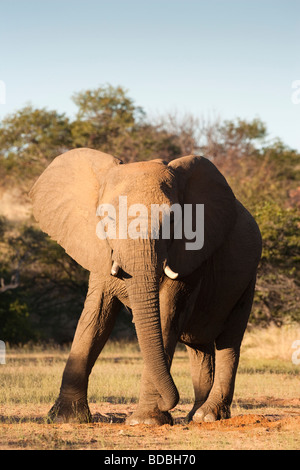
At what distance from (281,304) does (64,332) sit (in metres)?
8.06

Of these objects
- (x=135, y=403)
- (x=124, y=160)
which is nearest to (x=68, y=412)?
(x=135, y=403)

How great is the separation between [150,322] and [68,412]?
5.64ft

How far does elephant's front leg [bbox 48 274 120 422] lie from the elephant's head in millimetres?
418

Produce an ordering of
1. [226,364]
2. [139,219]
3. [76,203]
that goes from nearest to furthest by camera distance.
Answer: [139,219]
[76,203]
[226,364]

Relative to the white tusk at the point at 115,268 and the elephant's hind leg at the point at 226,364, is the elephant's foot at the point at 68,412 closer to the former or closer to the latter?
the elephant's hind leg at the point at 226,364

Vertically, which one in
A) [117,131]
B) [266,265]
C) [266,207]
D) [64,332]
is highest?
[117,131]

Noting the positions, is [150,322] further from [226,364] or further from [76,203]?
[226,364]

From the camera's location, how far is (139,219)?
23.9 ft

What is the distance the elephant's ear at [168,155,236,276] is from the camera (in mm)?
7898

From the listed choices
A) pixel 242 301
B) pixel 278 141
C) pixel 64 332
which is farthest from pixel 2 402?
pixel 278 141

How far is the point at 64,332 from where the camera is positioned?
1006 inches

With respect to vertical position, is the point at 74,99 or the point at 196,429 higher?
the point at 74,99
